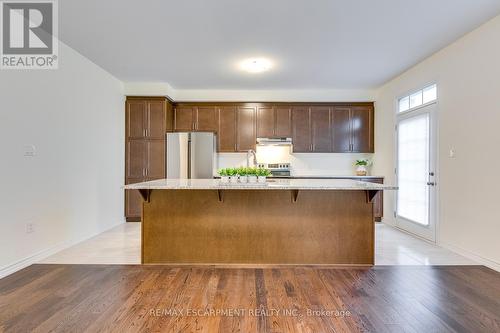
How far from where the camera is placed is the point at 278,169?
19.3 feet

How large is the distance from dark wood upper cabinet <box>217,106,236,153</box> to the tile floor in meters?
2.35

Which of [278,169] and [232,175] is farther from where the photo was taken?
[278,169]

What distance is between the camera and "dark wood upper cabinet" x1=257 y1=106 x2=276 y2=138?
582cm

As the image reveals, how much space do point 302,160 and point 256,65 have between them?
97.9 inches

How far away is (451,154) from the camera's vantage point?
3676mm

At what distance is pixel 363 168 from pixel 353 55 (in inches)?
104

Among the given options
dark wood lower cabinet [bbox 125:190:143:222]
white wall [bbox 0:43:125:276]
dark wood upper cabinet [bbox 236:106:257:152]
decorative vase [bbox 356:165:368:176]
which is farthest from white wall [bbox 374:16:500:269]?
white wall [bbox 0:43:125:276]

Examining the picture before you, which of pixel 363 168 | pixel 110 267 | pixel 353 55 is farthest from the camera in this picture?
pixel 363 168

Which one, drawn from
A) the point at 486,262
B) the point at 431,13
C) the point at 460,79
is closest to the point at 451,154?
the point at 460,79

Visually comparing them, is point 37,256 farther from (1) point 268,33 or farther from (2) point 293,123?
(2) point 293,123

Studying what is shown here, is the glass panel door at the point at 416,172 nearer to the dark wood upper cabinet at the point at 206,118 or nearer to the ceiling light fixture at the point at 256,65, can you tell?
the ceiling light fixture at the point at 256,65

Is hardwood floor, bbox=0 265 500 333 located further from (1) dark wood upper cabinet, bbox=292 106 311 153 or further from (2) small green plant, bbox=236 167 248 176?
(1) dark wood upper cabinet, bbox=292 106 311 153

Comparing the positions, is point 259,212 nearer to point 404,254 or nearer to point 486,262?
point 404,254

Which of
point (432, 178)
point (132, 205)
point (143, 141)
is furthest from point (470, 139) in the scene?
point (132, 205)
